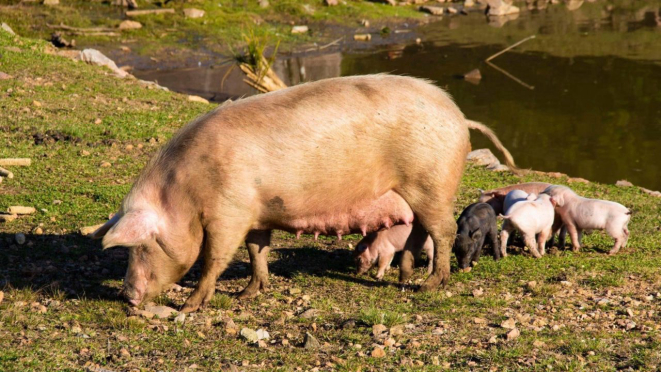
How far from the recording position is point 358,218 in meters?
6.02

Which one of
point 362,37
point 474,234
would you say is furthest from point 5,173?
point 362,37

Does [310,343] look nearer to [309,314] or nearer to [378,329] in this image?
[378,329]

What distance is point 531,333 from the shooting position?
5137mm

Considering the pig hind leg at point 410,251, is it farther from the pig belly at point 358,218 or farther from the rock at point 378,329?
the rock at point 378,329

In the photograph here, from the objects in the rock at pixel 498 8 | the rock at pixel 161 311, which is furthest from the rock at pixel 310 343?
the rock at pixel 498 8

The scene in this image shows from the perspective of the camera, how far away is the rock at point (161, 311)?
542 centimetres

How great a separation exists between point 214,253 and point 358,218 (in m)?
Result: 1.16

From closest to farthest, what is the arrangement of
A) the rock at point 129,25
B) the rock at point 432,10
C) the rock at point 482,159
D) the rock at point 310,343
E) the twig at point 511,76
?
the rock at point 310,343, the rock at point 482,159, the twig at point 511,76, the rock at point 129,25, the rock at point 432,10

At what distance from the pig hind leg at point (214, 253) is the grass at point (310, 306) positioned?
129mm

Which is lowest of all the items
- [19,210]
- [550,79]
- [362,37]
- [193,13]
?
[550,79]

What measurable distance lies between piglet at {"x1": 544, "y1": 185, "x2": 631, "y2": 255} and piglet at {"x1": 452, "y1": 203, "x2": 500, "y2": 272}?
827mm

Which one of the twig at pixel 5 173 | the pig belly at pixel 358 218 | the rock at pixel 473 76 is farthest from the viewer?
the rock at pixel 473 76

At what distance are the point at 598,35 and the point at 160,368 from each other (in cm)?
2238

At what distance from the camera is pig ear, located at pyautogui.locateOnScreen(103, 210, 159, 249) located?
5.25 m
